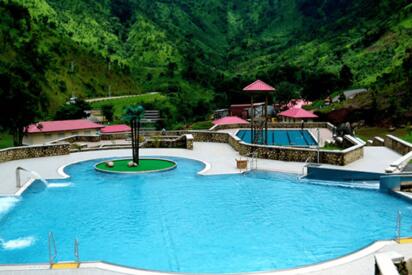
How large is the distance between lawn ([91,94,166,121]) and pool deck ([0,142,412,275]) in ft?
140

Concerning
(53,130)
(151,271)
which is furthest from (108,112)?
(151,271)

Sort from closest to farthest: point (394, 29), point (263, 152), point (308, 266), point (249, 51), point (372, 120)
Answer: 1. point (308, 266)
2. point (263, 152)
3. point (372, 120)
4. point (394, 29)
5. point (249, 51)

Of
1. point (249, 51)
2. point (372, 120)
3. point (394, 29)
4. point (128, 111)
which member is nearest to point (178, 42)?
point (249, 51)

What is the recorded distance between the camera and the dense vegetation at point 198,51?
6806cm

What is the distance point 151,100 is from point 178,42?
40711mm

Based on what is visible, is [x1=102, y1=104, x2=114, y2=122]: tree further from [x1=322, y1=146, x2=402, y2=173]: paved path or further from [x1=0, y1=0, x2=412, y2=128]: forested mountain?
[x1=322, y1=146, x2=402, y2=173]: paved path

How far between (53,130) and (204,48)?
9409 cm

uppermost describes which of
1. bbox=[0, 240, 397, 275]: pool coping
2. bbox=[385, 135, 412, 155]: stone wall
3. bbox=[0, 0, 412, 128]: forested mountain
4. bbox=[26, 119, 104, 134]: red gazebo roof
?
bbox=[0, 0, 412, 128]: forested mountain

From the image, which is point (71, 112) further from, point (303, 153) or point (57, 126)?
point (303, 153)

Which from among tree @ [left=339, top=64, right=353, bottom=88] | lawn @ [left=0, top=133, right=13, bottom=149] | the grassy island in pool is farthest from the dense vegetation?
the grassy island in pool

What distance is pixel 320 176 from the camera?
19.6 meters

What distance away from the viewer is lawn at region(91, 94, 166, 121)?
234 ft

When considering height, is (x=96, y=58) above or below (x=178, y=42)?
below

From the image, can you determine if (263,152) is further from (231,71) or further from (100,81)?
(231,71)
